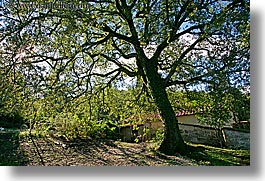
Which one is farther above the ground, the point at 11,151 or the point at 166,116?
the point at 166,116

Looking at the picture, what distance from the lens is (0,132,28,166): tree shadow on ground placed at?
2150mm

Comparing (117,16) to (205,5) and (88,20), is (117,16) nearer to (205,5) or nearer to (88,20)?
(88,20)

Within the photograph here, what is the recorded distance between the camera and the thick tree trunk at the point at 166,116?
2.20 m

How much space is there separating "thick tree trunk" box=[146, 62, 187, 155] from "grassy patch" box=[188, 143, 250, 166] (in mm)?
96

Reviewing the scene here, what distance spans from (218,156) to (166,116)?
44 cm

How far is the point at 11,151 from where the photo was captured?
2176 mm

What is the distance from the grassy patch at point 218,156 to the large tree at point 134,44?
0.35 ft

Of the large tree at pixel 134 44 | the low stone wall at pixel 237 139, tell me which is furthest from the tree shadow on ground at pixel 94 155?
the low stone wall at pixel 237 139

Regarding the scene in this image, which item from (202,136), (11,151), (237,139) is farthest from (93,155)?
(237,139)

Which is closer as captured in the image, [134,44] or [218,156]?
[218,156]

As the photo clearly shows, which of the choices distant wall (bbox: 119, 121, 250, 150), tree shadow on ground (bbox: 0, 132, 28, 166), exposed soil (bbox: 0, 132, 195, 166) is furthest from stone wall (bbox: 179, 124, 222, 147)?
tree shadow on ground (bbox: 0, 132, 28, 166)

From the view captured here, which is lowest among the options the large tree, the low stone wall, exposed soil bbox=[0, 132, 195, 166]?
exposed soil bbox=[0, 132, 195, 166]

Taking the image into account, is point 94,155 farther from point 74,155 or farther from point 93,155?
point 74,155

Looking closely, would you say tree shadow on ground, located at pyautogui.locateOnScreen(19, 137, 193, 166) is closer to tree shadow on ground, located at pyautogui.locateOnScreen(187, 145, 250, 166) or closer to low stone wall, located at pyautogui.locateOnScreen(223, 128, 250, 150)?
tree shadow on ground, located at pyautogui.locateOnScreen(187, 145, 250, 166)
